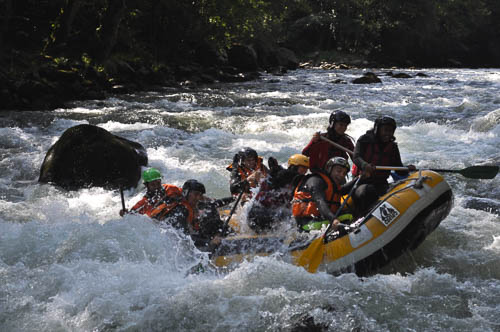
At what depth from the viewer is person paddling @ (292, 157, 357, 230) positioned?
16.5 ft

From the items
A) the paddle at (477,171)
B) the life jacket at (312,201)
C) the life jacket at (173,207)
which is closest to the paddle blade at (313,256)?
the life jacket at (312,201)

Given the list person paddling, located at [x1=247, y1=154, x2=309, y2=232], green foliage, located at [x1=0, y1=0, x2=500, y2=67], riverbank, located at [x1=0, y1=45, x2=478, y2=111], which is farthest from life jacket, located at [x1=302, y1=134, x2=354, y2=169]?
green foliage, located at [x1=0, y1=0, x2=500, y2=67]

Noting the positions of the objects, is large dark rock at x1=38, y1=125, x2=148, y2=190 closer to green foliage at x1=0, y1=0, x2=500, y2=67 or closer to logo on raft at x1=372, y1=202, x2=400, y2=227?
logo on raft at x1=372, y1=202, x2=400, y2=227

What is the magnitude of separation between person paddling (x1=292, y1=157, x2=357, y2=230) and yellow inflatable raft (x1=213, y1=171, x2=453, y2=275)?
25 cm

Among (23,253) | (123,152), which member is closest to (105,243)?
(23,253)

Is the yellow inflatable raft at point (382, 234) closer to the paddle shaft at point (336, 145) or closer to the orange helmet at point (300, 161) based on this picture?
the paddle shaft at point (336, 145)

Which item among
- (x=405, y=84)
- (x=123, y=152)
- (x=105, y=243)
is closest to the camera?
(x=105, y=243)

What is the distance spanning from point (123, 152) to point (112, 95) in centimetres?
875

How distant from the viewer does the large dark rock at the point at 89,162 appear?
7.91 metres

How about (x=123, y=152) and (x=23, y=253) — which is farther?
(x=123, y=152)

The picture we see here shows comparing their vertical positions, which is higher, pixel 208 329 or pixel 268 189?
pixel 268 189

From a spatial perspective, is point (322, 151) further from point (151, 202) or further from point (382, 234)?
point (151, 202)

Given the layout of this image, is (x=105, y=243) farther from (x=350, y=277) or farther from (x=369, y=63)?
(x=369, y=63)

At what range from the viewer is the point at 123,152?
834cm
